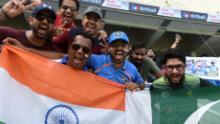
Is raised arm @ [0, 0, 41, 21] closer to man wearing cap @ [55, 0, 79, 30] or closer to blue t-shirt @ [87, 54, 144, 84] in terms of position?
man wearing cap @ [55, 0, 79, 30]

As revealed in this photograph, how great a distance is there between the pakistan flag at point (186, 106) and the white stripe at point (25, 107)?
54cm

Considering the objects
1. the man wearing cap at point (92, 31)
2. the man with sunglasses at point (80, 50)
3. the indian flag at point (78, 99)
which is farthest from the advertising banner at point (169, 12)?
the man with sunglasses at point (80, 50)

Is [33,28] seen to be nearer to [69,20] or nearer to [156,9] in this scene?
[69,20]

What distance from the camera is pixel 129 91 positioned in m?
3.84

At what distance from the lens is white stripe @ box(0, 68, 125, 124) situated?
3455mm

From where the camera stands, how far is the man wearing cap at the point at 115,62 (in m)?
3.88

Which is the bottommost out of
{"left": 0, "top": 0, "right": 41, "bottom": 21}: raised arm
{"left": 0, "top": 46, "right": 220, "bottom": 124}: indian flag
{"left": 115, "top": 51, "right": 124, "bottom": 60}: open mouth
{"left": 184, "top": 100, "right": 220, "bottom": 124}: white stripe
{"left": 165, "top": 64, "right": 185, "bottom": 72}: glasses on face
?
{"left": 184, "top": 100, "right": 220, "bottom": 124}: white stripe

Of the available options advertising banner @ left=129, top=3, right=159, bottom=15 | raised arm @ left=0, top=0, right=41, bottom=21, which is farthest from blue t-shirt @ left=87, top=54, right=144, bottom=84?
advertising banner @ left=129, top=3, right=159, bottom=15

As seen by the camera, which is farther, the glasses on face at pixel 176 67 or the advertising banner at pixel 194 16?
the advertising banner at pixel 194 16

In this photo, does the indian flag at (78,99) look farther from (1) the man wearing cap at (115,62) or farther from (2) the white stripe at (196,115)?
(1) the man wearing cap at (115,62)

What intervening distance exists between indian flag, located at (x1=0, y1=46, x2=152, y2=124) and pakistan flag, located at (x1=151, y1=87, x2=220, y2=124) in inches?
4.1

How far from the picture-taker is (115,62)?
390 centimetres

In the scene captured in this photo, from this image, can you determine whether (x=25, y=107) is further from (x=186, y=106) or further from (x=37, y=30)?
(x=186, y=106)

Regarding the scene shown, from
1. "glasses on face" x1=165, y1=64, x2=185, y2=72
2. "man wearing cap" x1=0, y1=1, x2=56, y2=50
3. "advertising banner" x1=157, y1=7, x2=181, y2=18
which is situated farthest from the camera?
"advertising banner" x1=157, y1=7, x2=181, y2=18
